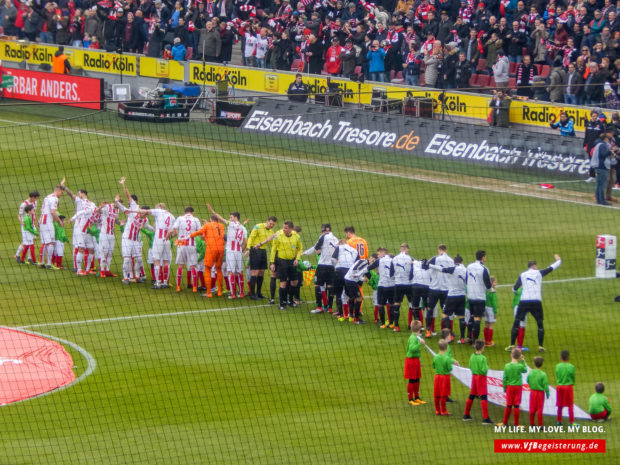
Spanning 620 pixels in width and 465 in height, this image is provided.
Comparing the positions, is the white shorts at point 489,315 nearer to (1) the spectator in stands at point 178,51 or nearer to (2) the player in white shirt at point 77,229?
(2) the player in white shirt at point 77,229

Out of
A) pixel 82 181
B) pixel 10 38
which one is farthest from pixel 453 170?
pixel 10 38

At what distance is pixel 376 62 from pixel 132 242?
61.0 ft

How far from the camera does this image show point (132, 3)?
4938 centimetres

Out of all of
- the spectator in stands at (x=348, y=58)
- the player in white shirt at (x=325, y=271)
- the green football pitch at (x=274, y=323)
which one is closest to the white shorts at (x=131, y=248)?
the green football pitch at (x=274, y=323)

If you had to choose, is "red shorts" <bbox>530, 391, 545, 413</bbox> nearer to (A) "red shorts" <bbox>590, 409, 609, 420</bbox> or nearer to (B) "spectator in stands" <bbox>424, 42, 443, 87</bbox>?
(A) "red shorts" <bbox>590, 409, 609, 420</bbox>

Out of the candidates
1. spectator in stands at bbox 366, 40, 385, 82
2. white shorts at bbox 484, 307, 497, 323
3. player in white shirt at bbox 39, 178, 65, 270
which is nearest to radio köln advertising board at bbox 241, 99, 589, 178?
spectator in stands at bbox 366, 40, 385, 82

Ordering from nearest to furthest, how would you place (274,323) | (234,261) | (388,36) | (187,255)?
(274,323), (234,261), (187,255), (388,36)

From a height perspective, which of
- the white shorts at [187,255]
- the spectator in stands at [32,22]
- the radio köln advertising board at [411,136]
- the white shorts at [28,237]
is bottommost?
the white shorts at [28,237]

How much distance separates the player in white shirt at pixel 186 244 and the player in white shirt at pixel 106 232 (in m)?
1.56

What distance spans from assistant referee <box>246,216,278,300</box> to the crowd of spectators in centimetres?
1408

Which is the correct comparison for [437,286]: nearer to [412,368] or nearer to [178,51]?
[412,368]

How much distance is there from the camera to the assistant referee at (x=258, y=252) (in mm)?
A: 22922

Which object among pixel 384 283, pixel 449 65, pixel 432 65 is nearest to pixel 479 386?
pixel 384 283

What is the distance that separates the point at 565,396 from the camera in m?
16.2
